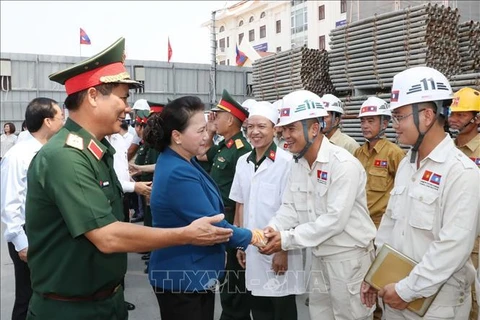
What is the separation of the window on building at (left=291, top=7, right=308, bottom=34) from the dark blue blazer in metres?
35.3

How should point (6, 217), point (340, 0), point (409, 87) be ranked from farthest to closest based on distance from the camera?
point (340, 0)
point (6, 217)
point (409, 87)

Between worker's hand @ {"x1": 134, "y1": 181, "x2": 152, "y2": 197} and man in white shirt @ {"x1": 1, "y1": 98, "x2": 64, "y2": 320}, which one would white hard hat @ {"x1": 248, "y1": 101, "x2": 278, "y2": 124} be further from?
man in white shirt @ {"x1": 1, "y1": 98, "x2": 64, "y2": 320}

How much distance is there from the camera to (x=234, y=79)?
1700cm

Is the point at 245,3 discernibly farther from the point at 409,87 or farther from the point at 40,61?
the point at 409,87

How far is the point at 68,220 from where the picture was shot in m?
1.73

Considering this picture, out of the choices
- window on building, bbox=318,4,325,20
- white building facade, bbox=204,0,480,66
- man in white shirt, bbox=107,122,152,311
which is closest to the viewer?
man in white shirt, bbox=107,122,152,311

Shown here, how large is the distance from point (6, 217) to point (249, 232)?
6.50 feet

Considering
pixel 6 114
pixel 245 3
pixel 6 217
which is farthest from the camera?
pixel 245 3

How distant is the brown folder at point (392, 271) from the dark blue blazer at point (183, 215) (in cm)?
81

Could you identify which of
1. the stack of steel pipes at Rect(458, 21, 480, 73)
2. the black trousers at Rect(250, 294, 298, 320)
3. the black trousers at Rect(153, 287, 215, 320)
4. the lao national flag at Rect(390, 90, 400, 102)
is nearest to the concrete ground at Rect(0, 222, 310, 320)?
the black trousers at Rect(250, 294, 298, 320)

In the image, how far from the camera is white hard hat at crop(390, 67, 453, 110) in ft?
7.13

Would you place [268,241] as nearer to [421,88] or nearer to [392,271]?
Result: [392,271]

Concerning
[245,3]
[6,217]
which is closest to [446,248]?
[6,217]

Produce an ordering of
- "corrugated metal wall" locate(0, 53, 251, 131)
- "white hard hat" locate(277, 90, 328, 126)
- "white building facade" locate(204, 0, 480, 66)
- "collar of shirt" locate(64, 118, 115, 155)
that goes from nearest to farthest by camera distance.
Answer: "collar of shirt" locate(64, 118, 115, 155) → "white hard hat" locate(277, 90, 328, 126) → "corrugated metal wall" locate(0, 53, 251, 131) → "white building facade" locate(204, 0, 480, 66)
